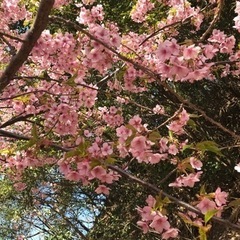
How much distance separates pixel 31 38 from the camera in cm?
212

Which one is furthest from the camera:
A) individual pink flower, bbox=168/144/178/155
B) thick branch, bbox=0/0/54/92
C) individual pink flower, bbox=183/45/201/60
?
individual pink flower, bbox=168/144/178/155

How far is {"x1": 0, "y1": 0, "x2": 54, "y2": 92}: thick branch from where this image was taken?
2000 millimetres

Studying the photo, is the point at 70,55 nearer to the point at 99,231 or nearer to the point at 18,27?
the point at 99,231

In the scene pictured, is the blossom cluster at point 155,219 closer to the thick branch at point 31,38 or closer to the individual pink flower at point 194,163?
the individual pink flower at point 194,163

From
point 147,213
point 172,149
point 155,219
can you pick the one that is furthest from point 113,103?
point 155,219

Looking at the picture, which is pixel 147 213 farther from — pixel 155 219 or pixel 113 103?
pixel 113 103

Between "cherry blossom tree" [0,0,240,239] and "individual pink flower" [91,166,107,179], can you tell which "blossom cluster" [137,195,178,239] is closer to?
"cherry blossom tree" [0,0,240,239]

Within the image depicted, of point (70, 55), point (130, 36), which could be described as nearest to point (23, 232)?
point (130, 36)

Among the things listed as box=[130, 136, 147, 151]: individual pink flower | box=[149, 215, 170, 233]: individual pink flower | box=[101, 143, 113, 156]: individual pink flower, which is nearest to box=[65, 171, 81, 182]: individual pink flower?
box=[101, 143, 113, 156]: individual pink flower

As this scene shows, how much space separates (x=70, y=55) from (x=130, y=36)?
3.93 ft

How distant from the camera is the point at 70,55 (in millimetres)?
3340

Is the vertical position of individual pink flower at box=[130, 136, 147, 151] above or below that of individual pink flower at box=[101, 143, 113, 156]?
below

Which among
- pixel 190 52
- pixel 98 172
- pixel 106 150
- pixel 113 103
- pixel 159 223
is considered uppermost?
pixel 113 103

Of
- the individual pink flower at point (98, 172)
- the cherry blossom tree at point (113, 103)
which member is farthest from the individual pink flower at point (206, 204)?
the individual pink flower at point (98, 172)
